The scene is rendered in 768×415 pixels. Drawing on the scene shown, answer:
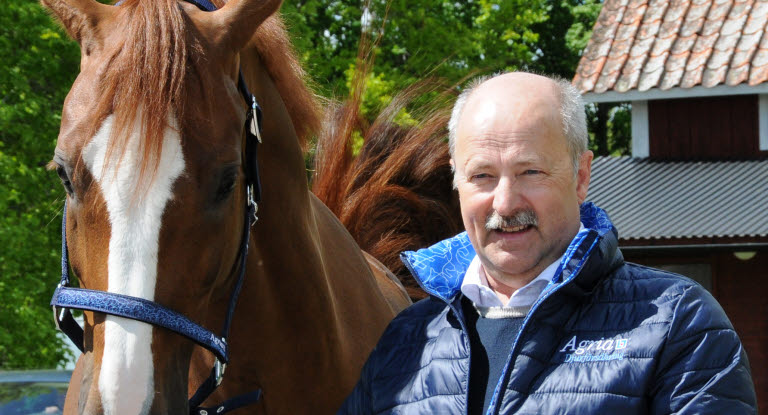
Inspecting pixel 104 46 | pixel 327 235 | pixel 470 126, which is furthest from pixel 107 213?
pixel 327 235

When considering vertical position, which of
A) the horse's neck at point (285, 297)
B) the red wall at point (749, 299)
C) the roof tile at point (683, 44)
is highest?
the horse's neck at point (285, 297)

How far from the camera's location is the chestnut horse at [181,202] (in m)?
1.92

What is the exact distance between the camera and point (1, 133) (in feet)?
34.4

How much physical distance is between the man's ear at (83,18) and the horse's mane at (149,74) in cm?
5

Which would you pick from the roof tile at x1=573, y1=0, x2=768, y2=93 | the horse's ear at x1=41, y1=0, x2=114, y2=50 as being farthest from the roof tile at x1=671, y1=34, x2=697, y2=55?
the horse's ear at x1=41, y1=0, x2=114, y2=50

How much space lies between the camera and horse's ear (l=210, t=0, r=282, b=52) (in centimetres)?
224

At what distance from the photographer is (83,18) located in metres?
2.25

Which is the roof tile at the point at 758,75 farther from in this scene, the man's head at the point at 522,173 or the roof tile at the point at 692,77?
the man's head at the point at 522,173

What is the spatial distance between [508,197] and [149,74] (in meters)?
0.83

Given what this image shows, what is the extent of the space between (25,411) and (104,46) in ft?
14.6

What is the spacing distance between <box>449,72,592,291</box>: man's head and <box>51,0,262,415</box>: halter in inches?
21.4

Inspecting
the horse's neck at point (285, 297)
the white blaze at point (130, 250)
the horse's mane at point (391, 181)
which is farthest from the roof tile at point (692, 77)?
the white blaze at point (130, 250)

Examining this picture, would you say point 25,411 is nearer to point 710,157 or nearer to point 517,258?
point 517,258

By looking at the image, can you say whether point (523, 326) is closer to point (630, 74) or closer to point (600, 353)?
point (600, 353)
